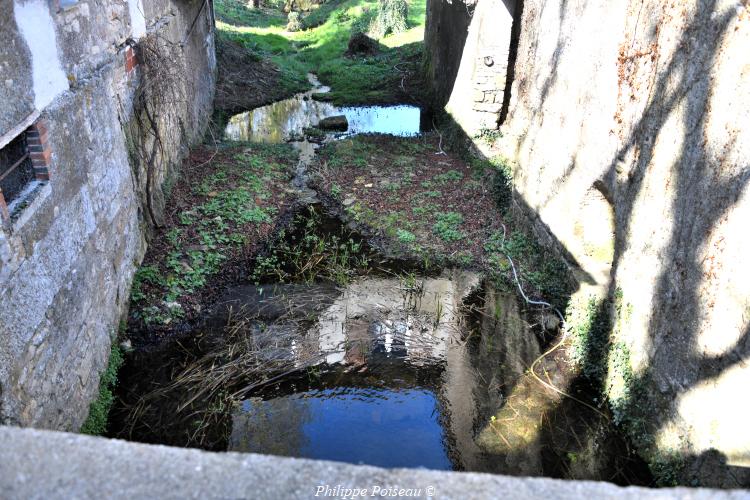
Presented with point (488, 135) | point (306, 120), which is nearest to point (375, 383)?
point (488, 135)

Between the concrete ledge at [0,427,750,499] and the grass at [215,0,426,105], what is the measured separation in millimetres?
12790

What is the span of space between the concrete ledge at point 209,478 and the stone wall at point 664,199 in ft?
8.08

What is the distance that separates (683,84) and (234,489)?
4357 mm

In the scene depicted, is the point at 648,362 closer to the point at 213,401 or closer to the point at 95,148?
the point at 213,401

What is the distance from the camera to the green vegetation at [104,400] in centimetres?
443

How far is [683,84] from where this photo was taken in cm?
439

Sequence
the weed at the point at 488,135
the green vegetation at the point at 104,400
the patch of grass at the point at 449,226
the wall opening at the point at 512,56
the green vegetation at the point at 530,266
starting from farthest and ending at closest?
the weed at the point at 488,135, the wall opening at the point at 512,56, the patch of grass at the point at 449,226, the green vegetation at the point at 530,266, the green vegetation at the point at 104,400

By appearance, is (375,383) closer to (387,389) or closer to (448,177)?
(387,389)

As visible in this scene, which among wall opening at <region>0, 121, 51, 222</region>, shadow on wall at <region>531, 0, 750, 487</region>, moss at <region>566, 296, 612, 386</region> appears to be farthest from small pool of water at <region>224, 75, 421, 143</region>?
wall opening at <region>0, 121, 51, 222</region>

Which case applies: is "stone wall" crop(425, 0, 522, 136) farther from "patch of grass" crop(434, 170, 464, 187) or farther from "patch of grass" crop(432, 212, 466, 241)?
"patch of grass" crop(432, 212, 466, 241)

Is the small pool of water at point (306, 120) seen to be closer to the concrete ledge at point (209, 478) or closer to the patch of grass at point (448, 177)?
the patch of grass at point (448, 177)

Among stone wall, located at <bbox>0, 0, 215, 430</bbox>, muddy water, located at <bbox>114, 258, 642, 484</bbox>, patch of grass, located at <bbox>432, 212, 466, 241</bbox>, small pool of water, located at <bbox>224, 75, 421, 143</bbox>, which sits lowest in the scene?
muddy water, located at <bbox>114, 258, 642, 484</bbox>

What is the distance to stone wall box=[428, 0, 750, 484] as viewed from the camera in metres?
3.73

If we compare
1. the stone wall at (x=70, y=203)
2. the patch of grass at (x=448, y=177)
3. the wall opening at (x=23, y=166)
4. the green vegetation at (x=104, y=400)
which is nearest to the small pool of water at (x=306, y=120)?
the patch of grass at (x=448, y=177)
